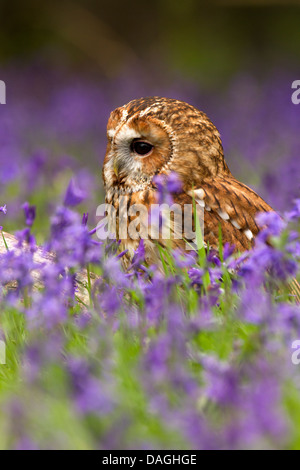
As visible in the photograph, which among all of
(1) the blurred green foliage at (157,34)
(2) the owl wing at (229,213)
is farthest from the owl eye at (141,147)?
(1) the blurred green foliage at (157,34)

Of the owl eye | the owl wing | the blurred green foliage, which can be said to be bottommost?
the owl wing

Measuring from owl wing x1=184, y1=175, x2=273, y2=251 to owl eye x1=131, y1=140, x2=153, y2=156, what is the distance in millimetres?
322

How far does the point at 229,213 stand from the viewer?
11.8 feet

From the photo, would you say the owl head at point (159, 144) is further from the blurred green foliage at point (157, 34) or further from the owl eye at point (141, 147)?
the blurred green foliage at point (157, 34)

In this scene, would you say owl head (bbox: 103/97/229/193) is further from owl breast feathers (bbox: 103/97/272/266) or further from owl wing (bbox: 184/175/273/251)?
owl wing (bbox: 184/175/273/251)

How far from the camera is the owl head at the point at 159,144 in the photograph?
3.68 m

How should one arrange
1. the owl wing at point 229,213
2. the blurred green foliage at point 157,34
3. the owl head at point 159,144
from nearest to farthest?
the owl wing at point 229,213 → the owl head at point 159,144 → the blurred green foliage at point 157,34

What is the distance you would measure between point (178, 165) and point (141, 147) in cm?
22

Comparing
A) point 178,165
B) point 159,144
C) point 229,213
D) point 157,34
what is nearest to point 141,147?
point 159,144

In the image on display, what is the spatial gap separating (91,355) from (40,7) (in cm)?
976

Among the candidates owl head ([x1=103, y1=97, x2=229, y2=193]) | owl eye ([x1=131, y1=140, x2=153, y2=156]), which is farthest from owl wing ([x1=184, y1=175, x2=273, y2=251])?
owl eye ([x1=131, y1=140, x2=153, y2=156])

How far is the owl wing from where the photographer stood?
11.7ft

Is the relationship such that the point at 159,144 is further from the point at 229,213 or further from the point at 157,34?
the point at 157,34
